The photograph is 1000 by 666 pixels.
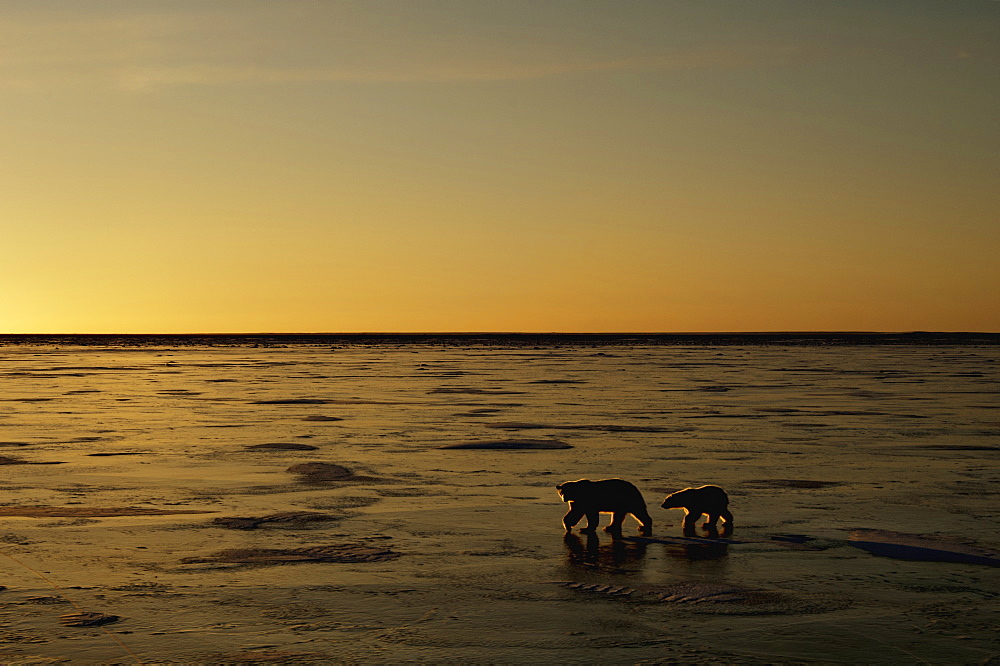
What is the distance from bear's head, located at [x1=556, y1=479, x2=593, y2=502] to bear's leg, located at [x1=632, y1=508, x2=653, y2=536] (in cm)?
53

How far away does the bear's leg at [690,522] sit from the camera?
392 inches

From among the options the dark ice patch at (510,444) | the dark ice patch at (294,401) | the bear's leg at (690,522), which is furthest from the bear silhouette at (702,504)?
the dark ice patch at (294,401)

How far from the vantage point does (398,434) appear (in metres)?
19.6

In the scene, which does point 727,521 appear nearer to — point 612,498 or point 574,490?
point 612,498

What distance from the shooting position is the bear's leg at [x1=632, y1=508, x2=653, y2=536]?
9.80 meters

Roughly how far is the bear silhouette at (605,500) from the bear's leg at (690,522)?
0.39 meters

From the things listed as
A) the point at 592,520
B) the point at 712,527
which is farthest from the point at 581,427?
the point at 592,520

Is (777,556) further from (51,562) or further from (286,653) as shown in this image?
Result: (51,562)

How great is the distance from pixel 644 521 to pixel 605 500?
0.49m

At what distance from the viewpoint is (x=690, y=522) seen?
32.9 ft

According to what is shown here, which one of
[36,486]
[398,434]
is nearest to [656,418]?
[398,434]

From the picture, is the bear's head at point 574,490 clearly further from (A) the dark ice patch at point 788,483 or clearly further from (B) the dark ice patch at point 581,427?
(B) the dark ice patch at point 581,427

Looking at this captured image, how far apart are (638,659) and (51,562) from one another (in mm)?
5345

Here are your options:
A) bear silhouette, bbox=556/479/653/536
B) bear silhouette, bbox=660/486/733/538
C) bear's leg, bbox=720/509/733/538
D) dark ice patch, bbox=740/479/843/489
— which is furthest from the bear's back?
dark ice patch, bbox=740/479/843/489
